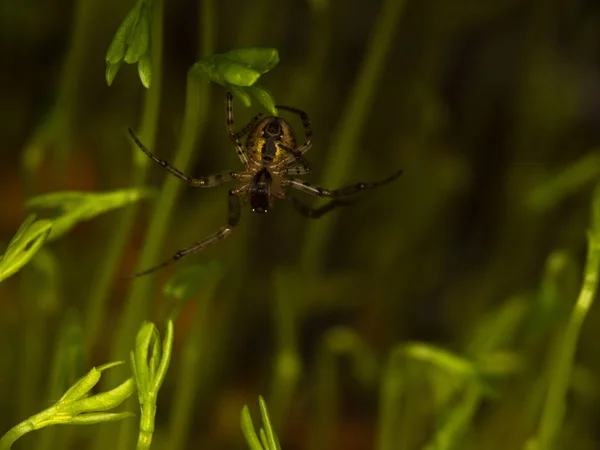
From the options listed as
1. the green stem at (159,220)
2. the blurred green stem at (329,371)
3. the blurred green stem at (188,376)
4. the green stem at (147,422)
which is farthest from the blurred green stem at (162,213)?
the blurred green stem at (329,371)

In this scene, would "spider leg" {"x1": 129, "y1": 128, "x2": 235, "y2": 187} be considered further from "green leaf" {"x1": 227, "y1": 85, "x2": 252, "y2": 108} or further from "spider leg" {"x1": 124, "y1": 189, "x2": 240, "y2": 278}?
"green leaf" {"x1": 227, "y1": 85, "x2": 252, "y2": 108}

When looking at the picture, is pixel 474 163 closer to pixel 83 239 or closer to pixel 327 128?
pixel 327 128

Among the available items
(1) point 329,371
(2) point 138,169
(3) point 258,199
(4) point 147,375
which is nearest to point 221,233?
(3) point 258,199

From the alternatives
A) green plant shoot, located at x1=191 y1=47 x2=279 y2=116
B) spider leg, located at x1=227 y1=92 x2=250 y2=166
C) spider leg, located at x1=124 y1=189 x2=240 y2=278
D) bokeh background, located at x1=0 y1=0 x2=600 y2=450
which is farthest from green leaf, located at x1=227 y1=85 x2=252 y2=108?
bokeh background, located at x1=0 y1=0 x2=600 y2=450

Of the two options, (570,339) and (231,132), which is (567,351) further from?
(231,132)

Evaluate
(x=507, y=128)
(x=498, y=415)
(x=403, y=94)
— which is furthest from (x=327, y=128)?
(x=498, y=415)

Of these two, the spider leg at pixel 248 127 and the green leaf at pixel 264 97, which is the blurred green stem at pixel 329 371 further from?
the green leaf at pixel 264 97
